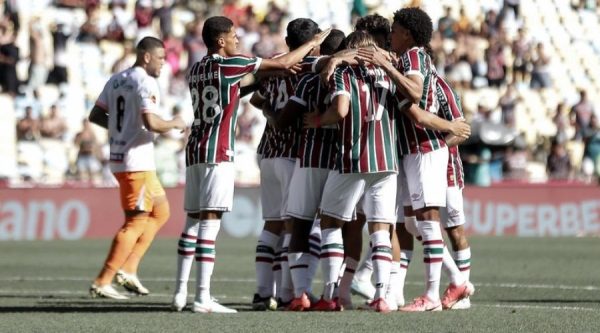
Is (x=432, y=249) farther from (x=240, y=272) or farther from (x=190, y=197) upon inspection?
(x=240, y=272)

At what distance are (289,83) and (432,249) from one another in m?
1.76

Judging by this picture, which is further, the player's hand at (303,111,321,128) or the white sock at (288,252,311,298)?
the white sock at (288,252,311,298)

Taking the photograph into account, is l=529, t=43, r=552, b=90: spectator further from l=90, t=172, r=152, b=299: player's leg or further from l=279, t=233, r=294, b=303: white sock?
l=279, t=233, r=294, b=303: white sock

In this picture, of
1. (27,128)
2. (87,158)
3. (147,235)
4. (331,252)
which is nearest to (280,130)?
(331,252)

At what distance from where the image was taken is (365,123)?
10305mm

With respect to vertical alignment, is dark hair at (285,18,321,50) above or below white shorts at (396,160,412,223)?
above

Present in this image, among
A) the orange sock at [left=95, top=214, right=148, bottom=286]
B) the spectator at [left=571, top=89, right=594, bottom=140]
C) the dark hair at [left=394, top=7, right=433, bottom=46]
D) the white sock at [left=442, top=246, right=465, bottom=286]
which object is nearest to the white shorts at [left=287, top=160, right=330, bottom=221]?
the white sock at [left=442, top=246, right=465, bottom=286]

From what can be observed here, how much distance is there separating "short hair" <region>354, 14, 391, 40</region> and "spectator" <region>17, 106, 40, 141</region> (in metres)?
14.2

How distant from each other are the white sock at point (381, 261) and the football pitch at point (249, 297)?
0.24 metres

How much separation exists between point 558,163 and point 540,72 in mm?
4380

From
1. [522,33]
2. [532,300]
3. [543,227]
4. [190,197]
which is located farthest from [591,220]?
[190,197]

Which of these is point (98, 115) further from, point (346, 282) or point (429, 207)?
point (429, 207)

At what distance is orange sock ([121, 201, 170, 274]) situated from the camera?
42.5 ft

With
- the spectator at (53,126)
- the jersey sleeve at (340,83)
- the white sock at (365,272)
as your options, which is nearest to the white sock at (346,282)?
the white sock at (365,272)
